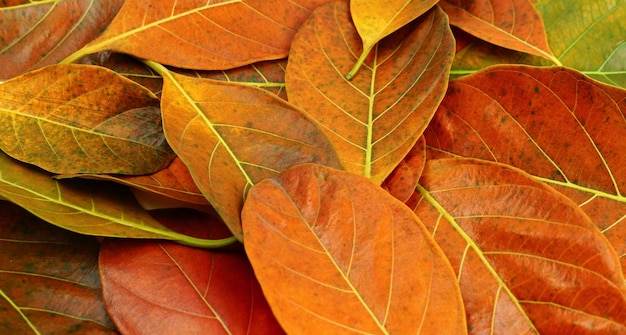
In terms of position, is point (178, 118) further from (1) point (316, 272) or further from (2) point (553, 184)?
(2) point (553, 184)

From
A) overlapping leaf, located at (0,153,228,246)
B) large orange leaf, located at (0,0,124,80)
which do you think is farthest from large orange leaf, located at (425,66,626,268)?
large orange leaf, located at (0,0,124,80)

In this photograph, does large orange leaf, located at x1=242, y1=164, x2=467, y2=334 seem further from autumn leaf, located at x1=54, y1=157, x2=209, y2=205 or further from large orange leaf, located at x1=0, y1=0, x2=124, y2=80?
large orange leaf, located at x1=0, y1=0, x2=124, y2=80

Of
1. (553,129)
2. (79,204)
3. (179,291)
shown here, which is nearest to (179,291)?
(179,291)

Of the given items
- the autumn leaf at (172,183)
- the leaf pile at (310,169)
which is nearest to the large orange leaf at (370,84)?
the leaf pile at (310,169)

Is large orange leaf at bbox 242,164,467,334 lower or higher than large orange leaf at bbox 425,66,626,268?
lower

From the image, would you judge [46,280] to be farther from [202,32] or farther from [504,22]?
[504,22]
